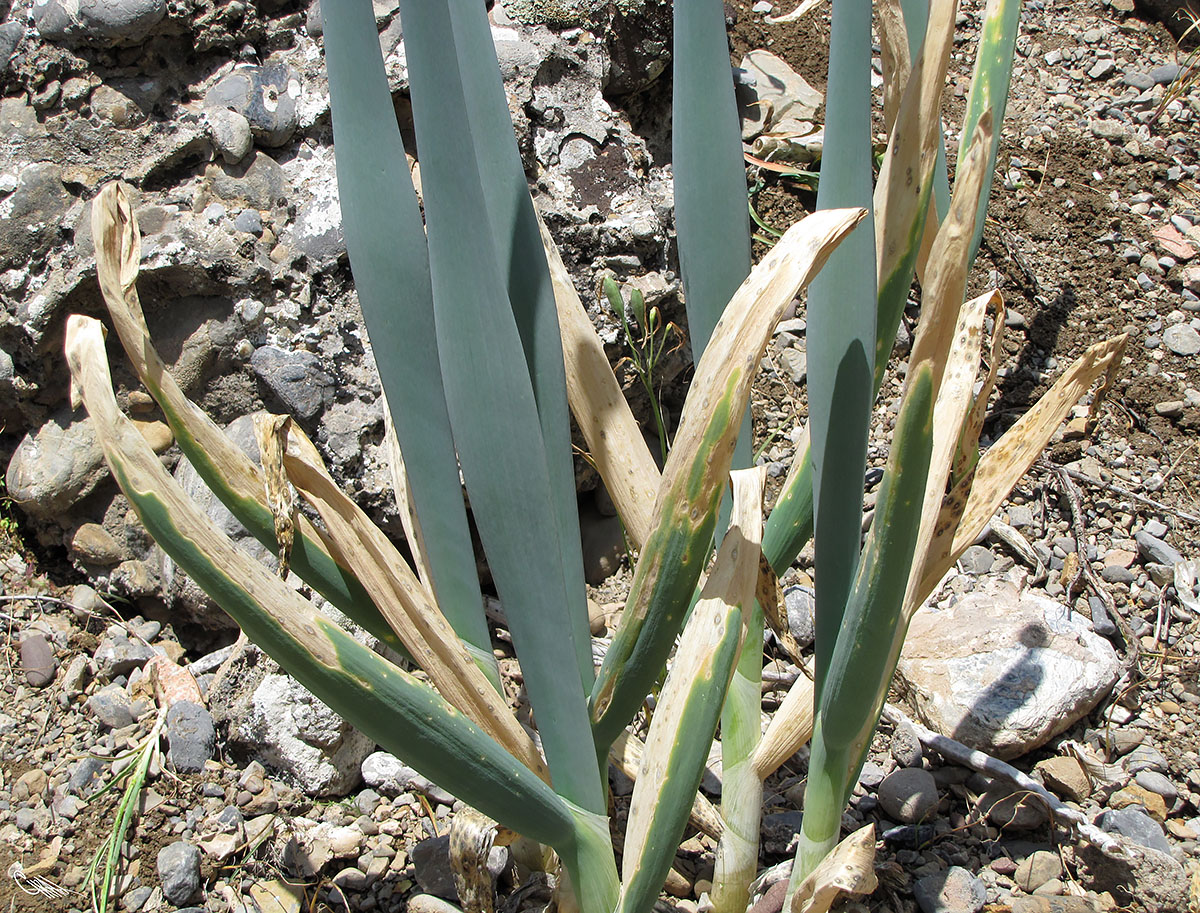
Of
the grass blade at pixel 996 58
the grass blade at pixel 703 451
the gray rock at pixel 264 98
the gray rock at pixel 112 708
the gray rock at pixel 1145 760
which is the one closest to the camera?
the grass blade at pixel 703 451

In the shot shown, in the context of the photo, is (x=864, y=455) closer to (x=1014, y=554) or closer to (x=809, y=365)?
(x=809, y=365)

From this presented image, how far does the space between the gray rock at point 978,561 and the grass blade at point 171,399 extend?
3.81 ft

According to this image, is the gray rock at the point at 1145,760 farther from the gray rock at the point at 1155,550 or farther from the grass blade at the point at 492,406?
the grass blade at the point at 492,406

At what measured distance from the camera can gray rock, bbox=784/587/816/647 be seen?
154 centimetres

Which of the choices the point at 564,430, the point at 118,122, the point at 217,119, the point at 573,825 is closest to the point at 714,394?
the point at 564,430

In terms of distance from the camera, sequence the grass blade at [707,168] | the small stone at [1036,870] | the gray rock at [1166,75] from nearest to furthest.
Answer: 1. the grass blade at [707,168]
2. the small stone at [1036,870]
3. the gray rock at [1166,75]

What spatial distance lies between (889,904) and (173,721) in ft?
3.46

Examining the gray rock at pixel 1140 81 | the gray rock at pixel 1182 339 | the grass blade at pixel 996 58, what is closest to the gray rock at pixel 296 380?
the grass blade at pixel 996 58

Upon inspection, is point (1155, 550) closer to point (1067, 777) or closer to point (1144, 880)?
point (1067, 777)

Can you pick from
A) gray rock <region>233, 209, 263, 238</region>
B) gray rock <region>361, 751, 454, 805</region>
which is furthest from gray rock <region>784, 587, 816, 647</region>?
gray rock <region>233, 209, 263, 238</region>

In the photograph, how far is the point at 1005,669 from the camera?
140cm

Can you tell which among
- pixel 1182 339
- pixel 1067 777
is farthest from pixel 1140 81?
pixel 1067 777

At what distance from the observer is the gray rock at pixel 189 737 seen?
55.6 inches

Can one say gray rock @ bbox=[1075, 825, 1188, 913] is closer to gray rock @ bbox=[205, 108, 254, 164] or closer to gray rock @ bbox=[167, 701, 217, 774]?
gray rock @ bbox=[167, 701, 217, 774]
